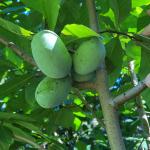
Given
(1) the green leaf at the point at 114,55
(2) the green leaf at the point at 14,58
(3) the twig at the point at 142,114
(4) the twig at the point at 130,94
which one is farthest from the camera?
(2) the green leaf at the point at 14,58

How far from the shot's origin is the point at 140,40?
1144mm

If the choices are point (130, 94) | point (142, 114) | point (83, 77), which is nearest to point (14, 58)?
point (142, 114)

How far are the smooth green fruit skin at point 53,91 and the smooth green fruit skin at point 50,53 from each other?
0.13 ft

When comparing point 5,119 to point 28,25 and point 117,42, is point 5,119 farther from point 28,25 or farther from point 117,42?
point 28,25

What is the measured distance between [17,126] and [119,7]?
1.53 feet

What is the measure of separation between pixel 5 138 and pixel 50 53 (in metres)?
0.38

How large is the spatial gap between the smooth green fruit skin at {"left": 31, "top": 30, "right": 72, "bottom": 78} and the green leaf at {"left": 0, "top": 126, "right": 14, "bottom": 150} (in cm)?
33

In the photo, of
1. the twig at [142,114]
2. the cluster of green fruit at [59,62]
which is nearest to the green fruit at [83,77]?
the cluster of green fruit at [59,62]

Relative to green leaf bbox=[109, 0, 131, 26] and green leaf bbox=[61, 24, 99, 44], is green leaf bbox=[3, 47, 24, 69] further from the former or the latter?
green leaf bbox=[61, 24, 99, 44]

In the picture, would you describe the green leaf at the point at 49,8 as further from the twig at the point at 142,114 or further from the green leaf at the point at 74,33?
the twig at the point at 142,114

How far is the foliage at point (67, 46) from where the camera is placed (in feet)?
3.32

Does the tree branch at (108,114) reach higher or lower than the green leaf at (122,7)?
lower

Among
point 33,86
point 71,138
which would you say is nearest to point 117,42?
point 33,86

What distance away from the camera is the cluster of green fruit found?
903 millimetres
